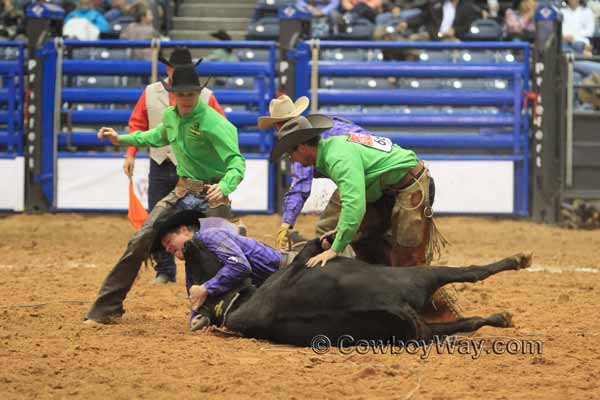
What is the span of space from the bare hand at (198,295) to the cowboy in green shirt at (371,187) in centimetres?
73

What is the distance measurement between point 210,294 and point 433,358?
4.58 feet

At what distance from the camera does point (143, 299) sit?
7.88 metres

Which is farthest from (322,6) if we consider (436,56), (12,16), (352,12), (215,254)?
(215,254)

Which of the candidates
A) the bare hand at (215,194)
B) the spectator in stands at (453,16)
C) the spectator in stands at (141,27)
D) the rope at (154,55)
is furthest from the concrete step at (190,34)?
the bare hand at (215,194)

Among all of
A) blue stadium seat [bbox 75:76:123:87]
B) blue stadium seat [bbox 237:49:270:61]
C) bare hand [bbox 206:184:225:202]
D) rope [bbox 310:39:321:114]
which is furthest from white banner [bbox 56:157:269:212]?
bare hand [bbox 206:184:225:202]

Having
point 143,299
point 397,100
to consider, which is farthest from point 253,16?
point 143,299

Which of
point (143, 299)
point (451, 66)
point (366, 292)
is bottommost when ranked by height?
point (143, 299)

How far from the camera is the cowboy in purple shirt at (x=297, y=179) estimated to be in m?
6.59

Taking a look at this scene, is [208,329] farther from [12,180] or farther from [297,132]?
[12,180]

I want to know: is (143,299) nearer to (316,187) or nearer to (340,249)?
(340,249)

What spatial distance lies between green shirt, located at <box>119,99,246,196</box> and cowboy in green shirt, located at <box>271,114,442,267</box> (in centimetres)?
88

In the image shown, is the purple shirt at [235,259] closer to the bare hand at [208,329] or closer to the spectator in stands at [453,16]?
the bare hand at [208,329]

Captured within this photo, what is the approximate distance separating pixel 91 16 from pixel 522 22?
602cm

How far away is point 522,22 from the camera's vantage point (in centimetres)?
1512
